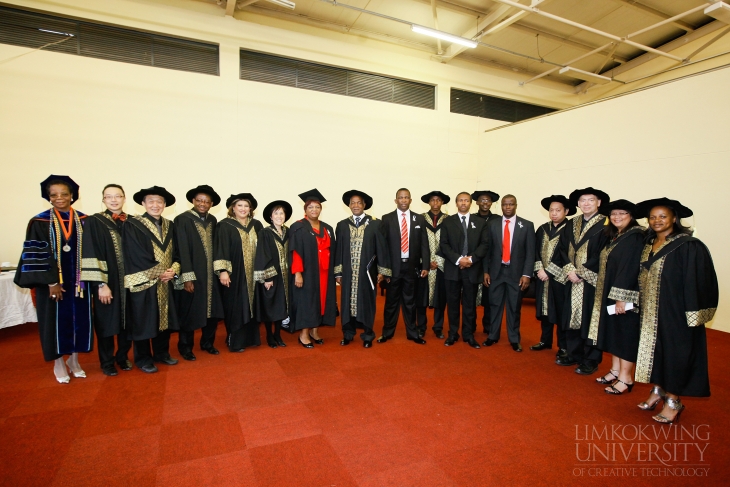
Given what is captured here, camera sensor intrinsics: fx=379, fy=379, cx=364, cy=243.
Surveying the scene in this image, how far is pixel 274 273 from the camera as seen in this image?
4172mm

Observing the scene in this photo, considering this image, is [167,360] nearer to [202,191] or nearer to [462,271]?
[202,191]

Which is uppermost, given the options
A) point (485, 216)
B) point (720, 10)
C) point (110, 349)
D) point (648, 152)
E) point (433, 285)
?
point (720, 10)

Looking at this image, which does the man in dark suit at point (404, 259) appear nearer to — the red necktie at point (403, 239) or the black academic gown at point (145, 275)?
the red necktie at point (403, 239)

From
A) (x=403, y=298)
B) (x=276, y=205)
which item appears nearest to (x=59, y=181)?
(x=276, y=205)

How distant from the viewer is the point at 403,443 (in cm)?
245

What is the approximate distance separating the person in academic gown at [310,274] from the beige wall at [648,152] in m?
Result: 5.11

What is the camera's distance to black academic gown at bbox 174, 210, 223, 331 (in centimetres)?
380

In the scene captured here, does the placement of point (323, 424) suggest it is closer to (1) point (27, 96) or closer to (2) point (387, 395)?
(2) point (387, 395)

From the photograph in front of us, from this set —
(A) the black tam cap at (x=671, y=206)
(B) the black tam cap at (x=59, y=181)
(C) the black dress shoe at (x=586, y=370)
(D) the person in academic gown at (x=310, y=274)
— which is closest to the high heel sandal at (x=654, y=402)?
(C) the black dress shoe at (x=586, y=370)

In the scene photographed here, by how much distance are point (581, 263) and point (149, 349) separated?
4.21 m

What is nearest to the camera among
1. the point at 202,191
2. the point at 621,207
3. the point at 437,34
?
the point at 621,207

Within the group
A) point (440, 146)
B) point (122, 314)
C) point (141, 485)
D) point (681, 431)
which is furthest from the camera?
point (440, 146)

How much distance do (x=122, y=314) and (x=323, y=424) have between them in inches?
87.8

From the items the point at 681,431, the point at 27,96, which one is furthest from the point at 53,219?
the point at 681,431
